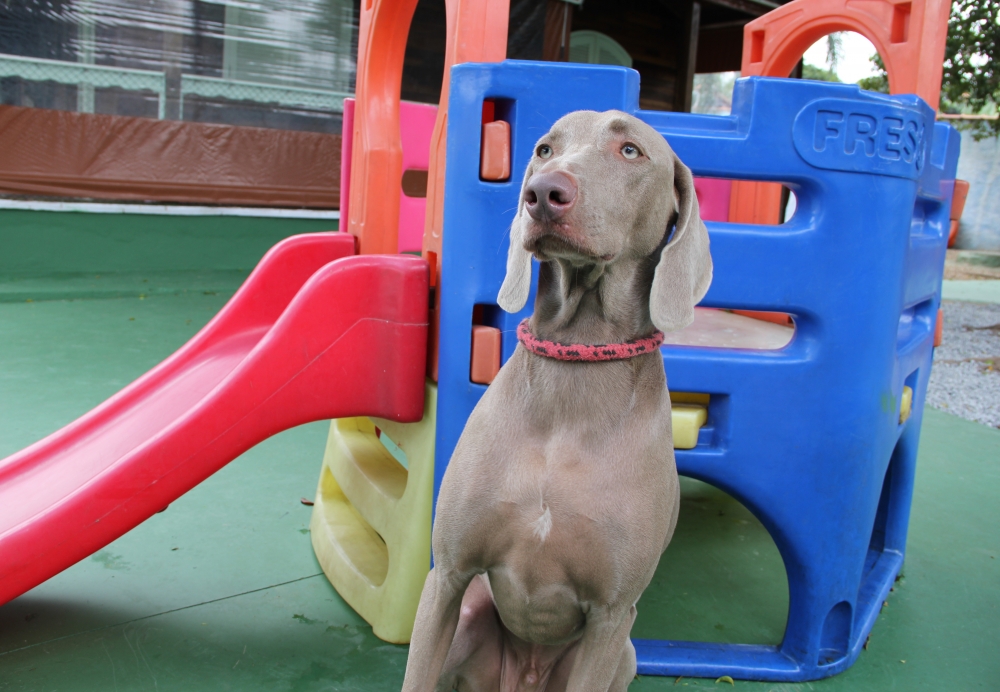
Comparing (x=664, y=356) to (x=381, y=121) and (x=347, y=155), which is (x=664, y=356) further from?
(x=347, y=155)

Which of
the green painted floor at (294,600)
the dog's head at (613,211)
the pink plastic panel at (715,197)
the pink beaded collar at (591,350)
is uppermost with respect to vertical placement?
the pink plastic panel at (715,197)

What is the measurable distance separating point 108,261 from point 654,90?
7932 millimetres

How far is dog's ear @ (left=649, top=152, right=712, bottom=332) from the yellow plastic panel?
612mm

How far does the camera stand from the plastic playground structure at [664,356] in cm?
191

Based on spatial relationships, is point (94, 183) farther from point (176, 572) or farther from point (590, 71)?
point (590, 71)

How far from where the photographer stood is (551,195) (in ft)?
4.06

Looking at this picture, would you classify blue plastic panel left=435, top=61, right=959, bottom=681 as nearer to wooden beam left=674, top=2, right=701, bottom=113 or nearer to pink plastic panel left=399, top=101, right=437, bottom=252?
pink plastic panel left=399, top=101, right=437, bottom=252

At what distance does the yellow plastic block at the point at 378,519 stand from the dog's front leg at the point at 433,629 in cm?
61

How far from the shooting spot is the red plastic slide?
185cm

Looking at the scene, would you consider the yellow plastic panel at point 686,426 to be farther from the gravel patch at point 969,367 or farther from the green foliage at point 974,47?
A: the green foliage at point 974,47

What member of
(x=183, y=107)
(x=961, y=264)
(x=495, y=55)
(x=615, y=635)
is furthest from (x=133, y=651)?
(x=961, y=264)

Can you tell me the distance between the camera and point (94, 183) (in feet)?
24.5

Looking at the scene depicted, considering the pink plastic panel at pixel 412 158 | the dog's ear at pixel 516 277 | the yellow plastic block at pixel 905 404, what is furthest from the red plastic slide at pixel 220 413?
the yellow plastic block at pixel 905 404

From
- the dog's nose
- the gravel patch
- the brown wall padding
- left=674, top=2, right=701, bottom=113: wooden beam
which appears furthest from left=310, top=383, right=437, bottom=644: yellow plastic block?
left=674, top=2, right=701, bottom=113: wooden beam
